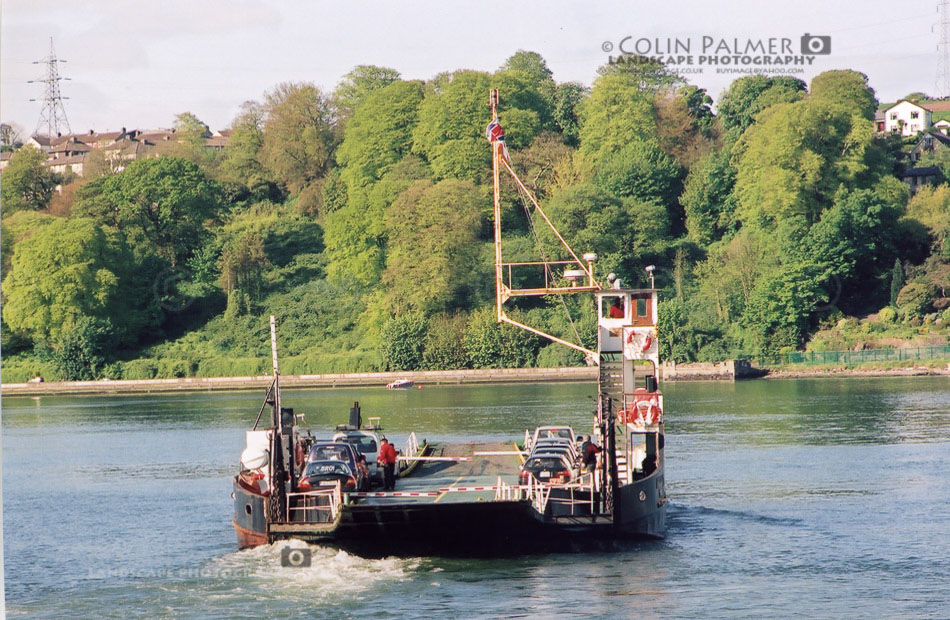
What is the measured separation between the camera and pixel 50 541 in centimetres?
3666

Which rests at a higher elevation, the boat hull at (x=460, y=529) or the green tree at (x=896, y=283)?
the green tree at (x=896, y=283)

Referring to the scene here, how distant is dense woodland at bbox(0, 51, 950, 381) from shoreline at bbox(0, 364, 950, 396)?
1.82 meters

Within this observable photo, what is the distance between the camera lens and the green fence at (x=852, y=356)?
96938 mm

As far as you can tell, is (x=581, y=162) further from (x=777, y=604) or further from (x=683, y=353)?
(x=777, y=604)

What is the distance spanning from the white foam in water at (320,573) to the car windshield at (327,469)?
245 centimetres

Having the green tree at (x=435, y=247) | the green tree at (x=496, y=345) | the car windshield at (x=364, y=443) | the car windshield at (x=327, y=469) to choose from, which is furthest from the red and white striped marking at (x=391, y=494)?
the green tree at (x=435, y=247)

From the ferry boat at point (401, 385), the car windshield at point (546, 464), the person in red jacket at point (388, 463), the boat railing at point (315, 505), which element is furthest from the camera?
the ferry boat at point (401, 385)

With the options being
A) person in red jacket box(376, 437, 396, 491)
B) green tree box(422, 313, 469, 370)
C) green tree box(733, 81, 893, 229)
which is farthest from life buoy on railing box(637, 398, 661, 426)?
green tree box(733, 81, 893, 229)

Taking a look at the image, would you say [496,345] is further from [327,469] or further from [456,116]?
[327,469]

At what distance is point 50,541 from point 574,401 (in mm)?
48038

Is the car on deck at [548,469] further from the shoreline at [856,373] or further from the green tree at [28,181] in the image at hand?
the green tree at [28,181]

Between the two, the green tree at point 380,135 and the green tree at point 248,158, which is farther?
the green tree at point 248,158

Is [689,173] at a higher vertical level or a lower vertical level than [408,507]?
higher

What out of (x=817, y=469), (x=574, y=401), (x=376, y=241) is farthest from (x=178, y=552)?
(x=376, y=241)
